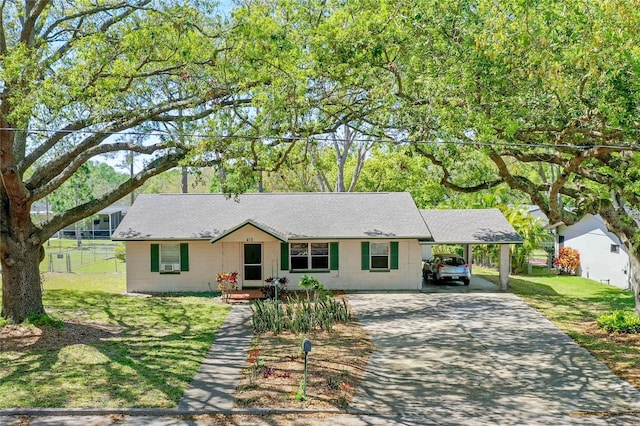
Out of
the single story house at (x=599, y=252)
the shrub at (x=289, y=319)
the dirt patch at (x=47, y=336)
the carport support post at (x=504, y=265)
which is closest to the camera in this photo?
the dirt patch at (x=47, y=336)

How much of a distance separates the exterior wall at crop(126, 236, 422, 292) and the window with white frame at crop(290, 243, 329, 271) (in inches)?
12.4

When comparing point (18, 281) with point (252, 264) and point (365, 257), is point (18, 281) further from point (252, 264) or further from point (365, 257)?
point (365, 257)

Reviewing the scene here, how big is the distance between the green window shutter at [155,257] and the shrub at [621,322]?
15761mm

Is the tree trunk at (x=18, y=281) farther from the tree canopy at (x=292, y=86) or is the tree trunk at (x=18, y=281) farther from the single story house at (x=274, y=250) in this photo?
the single story house at (x=274, y=250)

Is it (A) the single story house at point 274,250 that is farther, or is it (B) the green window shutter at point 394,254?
(B) the green window shutter at point 394,254

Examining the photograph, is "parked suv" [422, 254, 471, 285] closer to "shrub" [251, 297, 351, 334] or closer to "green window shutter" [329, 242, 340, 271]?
"green window shutter" [329, 242, 340, 271]

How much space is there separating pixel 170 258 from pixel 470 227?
12.7 meters

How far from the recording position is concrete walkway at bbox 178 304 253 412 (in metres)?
9.28

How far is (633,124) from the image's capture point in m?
10.9

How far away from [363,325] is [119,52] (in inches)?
384

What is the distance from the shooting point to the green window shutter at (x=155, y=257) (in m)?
21.3

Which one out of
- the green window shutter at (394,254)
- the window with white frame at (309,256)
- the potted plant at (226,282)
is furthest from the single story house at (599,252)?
the potted plant at (226,282)

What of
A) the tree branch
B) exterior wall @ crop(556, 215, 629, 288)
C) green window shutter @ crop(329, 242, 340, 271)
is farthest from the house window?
exterior wall @ crop(556, 215, 629, 288)

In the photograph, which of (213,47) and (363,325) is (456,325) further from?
(213,47)
